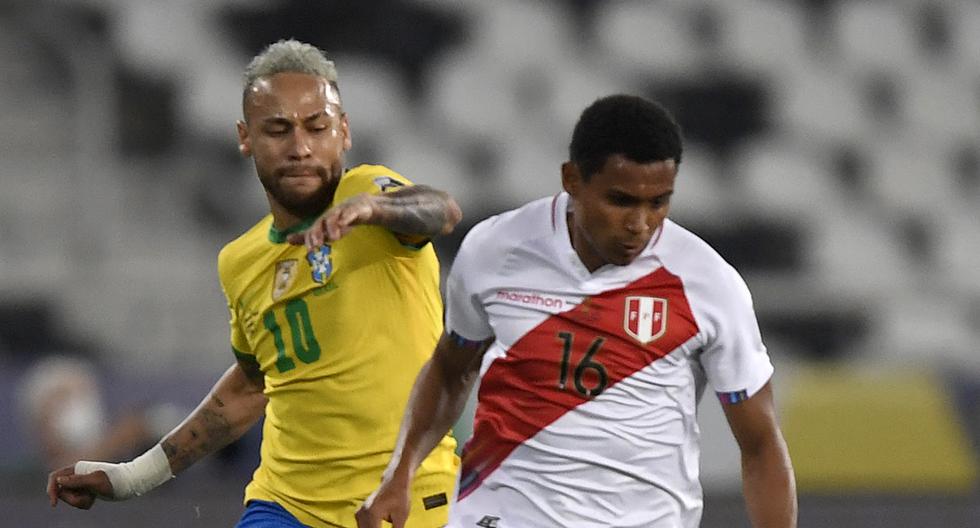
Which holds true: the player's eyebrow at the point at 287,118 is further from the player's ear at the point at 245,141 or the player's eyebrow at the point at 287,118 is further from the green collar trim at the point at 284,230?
the green collar trim at the point at 284,230

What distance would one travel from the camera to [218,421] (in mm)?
4863

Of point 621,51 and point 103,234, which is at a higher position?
point 621,51

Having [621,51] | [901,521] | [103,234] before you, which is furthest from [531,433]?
[621,51]

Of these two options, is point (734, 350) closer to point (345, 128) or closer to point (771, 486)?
point (771, 486)

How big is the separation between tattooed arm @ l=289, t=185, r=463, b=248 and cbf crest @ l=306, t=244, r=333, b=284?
205mm

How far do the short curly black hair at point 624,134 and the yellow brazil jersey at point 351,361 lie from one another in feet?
2.70

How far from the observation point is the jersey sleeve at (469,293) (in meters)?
3.83

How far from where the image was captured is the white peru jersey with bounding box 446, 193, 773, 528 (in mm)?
3602

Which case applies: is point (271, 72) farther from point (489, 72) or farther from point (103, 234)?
point (489, 72)

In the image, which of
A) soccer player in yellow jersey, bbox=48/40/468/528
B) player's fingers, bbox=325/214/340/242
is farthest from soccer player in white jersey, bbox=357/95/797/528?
soccer player in yellow jersey, bbox=48/40/468/528

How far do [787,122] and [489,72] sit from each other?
196cm

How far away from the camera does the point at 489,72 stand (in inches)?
448

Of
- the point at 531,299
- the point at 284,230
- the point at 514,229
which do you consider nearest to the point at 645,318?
the point at 531,299

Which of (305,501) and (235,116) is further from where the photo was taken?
(235,116)
